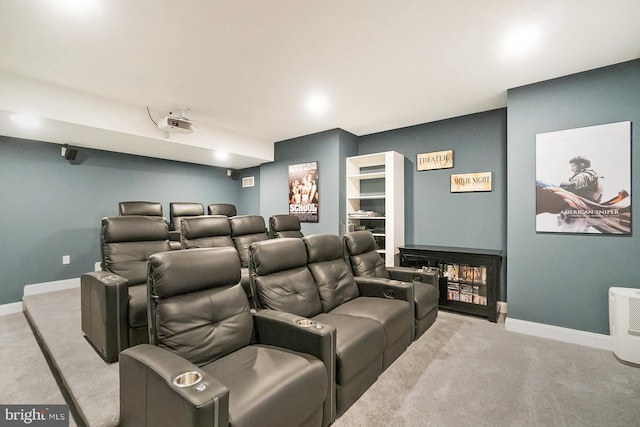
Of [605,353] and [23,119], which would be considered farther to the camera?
[23,119]

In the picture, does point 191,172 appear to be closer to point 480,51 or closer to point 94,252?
point 94,252

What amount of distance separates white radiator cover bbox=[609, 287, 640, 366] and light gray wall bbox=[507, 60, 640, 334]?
0.20 m

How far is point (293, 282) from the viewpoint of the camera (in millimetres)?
2209

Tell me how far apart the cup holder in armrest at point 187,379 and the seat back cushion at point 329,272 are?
134 cm

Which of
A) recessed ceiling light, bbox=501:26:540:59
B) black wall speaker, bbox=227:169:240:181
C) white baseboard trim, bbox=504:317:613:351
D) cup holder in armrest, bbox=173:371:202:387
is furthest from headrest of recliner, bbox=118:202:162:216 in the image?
white baseboard trim, bbox=504:317:613:351

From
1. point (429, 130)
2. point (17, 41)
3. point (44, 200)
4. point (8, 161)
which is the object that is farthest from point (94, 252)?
point (429, 130)

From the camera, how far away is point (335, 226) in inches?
180

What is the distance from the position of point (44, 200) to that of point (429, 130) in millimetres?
5679

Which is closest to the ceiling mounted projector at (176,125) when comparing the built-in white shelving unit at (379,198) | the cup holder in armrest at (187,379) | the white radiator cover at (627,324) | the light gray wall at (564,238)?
the built-in white shelving unit at (379,198)

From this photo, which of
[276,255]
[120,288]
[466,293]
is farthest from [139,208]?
[466,293]

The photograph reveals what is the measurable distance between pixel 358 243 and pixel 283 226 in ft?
4.49

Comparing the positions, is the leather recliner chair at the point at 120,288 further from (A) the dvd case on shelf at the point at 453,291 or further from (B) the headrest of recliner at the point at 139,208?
(A) the dvd case on shelf at the point at 453,291

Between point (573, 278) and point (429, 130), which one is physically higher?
point (429, 130)

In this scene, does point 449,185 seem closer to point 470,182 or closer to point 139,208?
point 470,182
